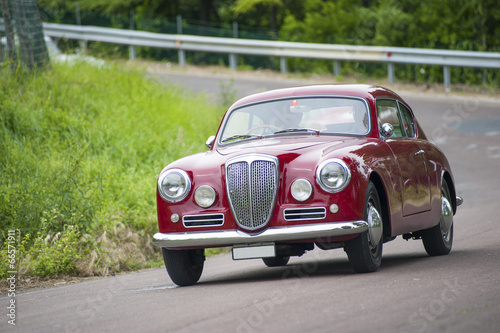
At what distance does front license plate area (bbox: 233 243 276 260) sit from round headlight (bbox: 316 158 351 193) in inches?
27.6

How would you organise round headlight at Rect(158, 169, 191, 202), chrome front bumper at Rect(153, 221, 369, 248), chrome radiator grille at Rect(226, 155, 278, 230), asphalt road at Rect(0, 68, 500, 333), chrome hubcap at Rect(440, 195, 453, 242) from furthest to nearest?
1. chrome hubcap at Rect(440, 195, 453, 242)
2. round headlight at Rect(158, 169, 191, 202)
3. chrome radiator grille at Rect(226, 155, 278, 230)
4. chrome front bumper at Rect(153, 221, 369, 248)
5. asphalt road at Rect(0, 68, 500, 333)

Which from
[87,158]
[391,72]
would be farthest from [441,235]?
[391,72]

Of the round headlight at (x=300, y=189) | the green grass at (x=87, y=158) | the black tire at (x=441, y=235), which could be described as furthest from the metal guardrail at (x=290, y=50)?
the round headlight at (x=300, y=189)

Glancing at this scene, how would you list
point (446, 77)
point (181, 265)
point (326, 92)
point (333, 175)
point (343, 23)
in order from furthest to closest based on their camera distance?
point (343, 23), point (446, 77), point (326, 92), point (181, 265), point (333, 175)

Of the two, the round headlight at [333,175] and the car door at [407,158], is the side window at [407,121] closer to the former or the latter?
the car door at [407,158]

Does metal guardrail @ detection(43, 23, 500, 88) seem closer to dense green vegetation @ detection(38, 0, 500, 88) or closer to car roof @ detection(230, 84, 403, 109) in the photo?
dense green vegetation @ detection(38, 0, 500, 88)

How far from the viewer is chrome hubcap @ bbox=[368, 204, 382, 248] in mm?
7087

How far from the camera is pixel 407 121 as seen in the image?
931cm

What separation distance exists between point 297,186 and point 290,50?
61.4 ft

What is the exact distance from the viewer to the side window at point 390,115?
8.44 metres

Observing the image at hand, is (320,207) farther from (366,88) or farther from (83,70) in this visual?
(83,70)

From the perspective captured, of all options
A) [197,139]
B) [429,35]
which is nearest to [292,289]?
[197,139]

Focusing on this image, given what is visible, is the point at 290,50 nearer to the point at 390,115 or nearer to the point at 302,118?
the point at 390,115

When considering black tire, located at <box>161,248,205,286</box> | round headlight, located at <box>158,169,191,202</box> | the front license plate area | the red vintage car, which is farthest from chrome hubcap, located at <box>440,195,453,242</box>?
round headlight, located at <box>158,169,191,202</box>
